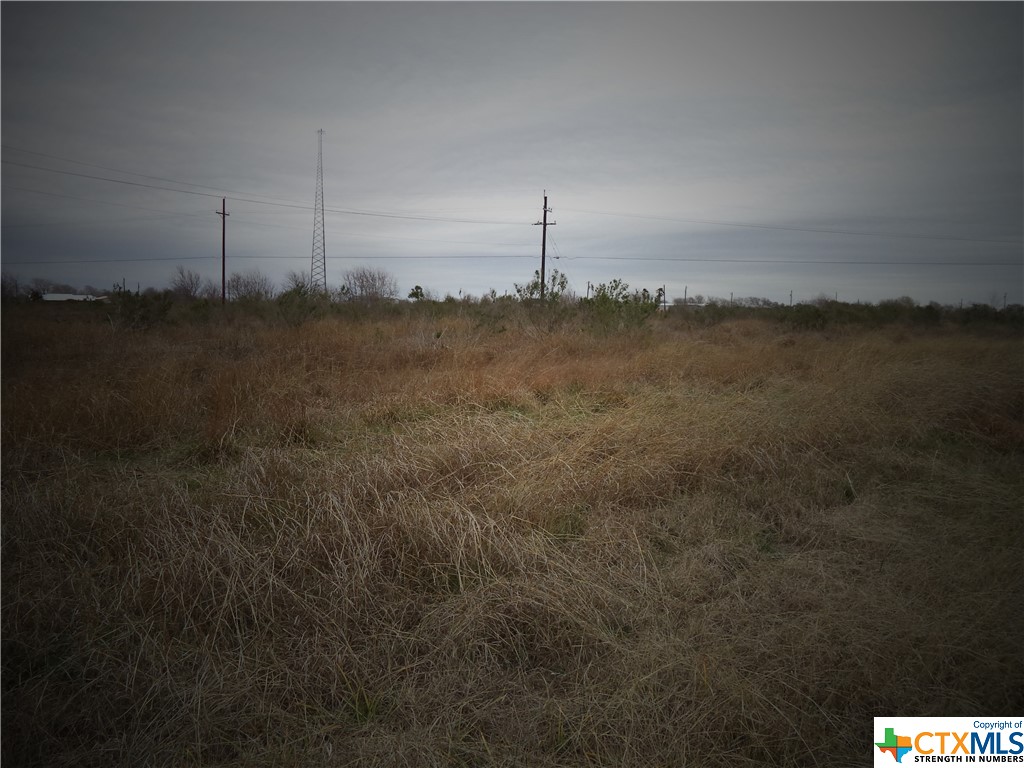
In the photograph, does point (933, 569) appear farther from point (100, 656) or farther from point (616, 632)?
point (100, 656)

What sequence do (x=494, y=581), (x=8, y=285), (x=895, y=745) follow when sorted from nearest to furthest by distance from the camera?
(x=895, y=745), (x=494, y=581), (x=8, y=285)

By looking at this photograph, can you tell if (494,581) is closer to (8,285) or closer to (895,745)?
(895,745)

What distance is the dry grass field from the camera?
201 cm

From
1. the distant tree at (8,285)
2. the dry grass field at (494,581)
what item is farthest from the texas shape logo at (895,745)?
the distant tree at (8,285)

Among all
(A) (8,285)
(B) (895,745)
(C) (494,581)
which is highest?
(A) (8,285)

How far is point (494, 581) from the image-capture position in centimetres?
288

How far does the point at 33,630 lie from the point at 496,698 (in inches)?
92.3

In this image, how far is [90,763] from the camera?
1.87 metres

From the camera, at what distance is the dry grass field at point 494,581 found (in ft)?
6.59

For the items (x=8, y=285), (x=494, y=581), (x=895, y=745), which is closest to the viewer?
(x=895, y=745)

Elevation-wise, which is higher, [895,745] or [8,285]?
[8,285]

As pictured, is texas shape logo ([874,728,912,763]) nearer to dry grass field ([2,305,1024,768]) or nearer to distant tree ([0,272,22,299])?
dry grass field ([2,305,1024,768])

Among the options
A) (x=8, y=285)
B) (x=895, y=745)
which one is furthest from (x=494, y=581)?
(x=8, y=285)

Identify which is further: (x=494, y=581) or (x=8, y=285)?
(x=8, y=285)
